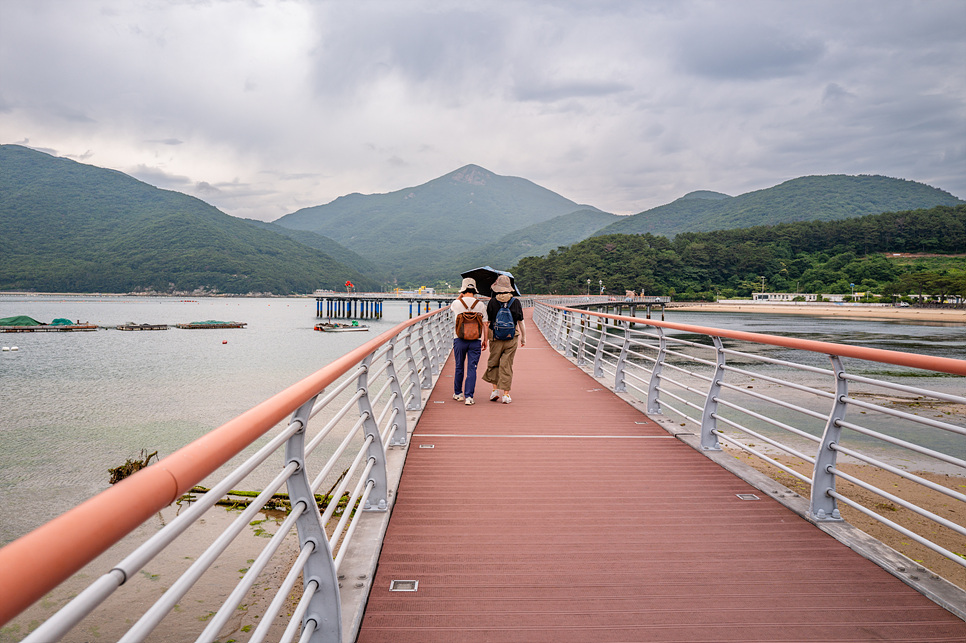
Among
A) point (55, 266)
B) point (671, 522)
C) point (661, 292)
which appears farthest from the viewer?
point (55, 266)

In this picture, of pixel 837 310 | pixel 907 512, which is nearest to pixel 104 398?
pixel 907 512

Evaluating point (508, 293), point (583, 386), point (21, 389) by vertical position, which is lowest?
point (21, 389)

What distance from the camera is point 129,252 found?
6068 inches

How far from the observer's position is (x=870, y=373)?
25.4 m

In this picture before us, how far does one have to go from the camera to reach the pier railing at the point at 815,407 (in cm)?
285

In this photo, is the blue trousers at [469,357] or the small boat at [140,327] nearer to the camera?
the blue trousers at [469,357]

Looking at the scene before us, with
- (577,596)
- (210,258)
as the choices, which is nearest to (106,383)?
(577,596)

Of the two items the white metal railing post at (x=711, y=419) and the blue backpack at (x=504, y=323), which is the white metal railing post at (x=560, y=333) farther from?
the white metal railing post at (x=711, y=419)

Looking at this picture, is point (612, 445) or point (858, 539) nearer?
point (858, 539)

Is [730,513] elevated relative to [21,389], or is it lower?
elevated

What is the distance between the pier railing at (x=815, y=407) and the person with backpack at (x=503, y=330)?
1219 mm

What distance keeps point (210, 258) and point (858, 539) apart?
562 ft

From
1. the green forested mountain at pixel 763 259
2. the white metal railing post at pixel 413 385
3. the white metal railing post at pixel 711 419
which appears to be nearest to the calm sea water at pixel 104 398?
the white metal railing post at pixel 413 385

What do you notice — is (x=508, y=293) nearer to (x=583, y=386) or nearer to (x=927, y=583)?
(x=583, y=386)
